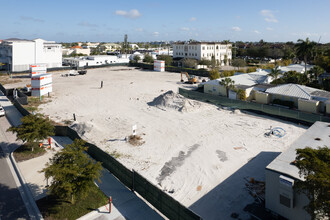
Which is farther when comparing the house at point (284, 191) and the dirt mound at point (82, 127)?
the dirt mound at point (82, 127)

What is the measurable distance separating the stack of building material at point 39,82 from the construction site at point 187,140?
2114 millimetres

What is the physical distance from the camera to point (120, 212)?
13.3 metres

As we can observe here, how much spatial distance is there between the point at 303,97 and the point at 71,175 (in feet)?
105

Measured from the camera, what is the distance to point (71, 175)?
515 inches

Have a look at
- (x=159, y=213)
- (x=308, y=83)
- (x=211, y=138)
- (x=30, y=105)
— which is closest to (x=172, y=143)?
(x=211, y=138)

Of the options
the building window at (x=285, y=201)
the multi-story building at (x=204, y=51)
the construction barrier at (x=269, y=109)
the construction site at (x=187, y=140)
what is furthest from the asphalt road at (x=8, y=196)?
the multi-story building at (x=204, y=51)

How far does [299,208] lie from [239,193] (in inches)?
153

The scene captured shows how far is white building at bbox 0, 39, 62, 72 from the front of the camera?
72750 mm

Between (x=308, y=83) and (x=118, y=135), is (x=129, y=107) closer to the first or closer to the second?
(x=118, y=135)

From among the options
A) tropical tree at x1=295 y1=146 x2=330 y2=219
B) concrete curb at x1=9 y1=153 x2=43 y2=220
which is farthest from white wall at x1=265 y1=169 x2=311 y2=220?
concrete curb at x1=9 y1=153 x2=43 y2=220

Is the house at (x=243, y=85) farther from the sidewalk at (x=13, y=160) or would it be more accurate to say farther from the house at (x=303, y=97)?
the sidewalk at (x=13, y=160)

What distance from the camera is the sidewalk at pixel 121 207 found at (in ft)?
42.5

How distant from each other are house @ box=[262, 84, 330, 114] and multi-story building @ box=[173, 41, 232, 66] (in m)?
52.1

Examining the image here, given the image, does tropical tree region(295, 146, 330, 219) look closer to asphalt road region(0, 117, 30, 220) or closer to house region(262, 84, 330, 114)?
asphalt road region(0, 117, 30, 220)
